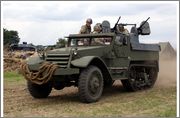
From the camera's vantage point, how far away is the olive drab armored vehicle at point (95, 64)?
32.7 ft

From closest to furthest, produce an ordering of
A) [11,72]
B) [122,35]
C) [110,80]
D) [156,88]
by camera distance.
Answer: [110,80] → [122,35] → [156,88] → [11,72]

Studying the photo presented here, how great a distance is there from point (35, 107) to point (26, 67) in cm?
112

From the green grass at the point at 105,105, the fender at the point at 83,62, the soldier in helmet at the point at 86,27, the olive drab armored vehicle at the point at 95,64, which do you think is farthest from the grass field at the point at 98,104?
the soldier in helmet at the point at 86,27

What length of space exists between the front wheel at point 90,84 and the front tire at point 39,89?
135 cm

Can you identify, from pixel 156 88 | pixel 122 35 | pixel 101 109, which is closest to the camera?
pixel 101 109

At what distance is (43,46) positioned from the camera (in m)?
11.4

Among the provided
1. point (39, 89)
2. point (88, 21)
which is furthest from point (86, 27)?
point (39, 89)

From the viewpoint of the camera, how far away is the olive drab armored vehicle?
9.98m

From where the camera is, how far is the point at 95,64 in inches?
421

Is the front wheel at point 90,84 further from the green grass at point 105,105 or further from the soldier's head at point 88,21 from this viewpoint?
the soldier's head at point 88,21

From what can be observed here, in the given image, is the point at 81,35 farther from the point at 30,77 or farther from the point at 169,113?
the point at 169,113

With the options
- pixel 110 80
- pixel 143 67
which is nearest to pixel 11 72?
pixel 143 67

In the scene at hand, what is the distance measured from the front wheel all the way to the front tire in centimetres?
135

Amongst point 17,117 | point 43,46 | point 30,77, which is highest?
point 43,46
